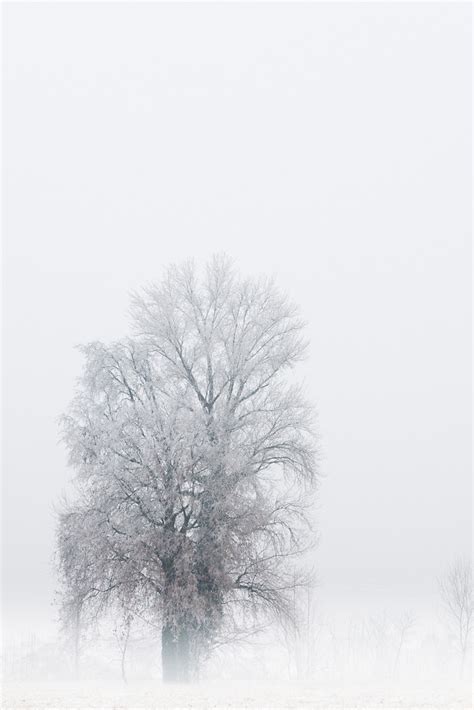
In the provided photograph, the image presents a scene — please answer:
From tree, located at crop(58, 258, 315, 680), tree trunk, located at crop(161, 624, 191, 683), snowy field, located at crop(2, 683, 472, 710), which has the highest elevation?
tree, located at crop(58, 258, 315, 680)

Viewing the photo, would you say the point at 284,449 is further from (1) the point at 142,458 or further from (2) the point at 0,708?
(2) the point at 0,708

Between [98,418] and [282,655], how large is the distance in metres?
32.8

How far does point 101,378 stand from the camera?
102 feet

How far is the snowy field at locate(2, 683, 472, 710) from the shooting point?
20469mm

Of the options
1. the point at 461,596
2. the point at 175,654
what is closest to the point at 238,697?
the point at 175,654

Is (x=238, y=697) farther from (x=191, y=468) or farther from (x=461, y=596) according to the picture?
(x=461, y=596)

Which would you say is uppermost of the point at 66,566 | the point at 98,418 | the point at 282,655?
the point at 98,418

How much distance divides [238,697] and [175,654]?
287 inches

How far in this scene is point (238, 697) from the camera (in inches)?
884

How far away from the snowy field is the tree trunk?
273 centimetres

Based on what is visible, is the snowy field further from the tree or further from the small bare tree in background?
the small bare tree in background

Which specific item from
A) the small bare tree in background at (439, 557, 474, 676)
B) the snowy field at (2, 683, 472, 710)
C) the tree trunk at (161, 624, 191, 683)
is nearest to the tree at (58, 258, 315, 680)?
the tree trunk at (161, 624, 191, 683)

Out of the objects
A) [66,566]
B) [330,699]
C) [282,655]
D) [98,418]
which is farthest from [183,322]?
[282,655]

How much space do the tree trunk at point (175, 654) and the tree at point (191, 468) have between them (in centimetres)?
5
